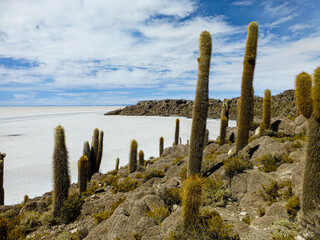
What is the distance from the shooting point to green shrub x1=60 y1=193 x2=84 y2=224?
900cm

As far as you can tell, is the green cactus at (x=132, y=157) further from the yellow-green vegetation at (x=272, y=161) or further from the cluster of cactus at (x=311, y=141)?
the cluster of cactus at (x=311, y=141)

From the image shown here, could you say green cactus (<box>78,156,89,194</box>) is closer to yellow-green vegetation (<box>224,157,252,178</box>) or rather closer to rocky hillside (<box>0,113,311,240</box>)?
rocky hillside (<box>0,113,311,240</box>)

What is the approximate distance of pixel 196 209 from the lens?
5.00 metres

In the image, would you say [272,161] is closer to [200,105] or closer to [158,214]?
[200,105]

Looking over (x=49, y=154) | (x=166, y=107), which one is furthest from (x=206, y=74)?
(x=166, y=107)

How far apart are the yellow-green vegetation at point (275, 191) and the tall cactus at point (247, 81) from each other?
4335mm

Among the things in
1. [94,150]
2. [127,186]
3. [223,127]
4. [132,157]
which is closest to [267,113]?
[223,127]

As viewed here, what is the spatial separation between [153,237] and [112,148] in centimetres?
2608

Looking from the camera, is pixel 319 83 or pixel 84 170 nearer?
pixel 319 83

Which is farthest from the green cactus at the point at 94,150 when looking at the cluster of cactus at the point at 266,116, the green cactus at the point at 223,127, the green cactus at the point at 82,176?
the cluster of cactus at the point at 266,116

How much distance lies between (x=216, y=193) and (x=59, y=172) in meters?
7.26

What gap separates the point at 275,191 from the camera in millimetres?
6234

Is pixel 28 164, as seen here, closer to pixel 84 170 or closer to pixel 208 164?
pixel 84 170

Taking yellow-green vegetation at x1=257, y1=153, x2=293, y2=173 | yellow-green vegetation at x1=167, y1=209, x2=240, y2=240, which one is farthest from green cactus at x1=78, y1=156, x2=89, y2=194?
yellow-green vegetation at x1=257, y1=153, x2=293, y2=173
